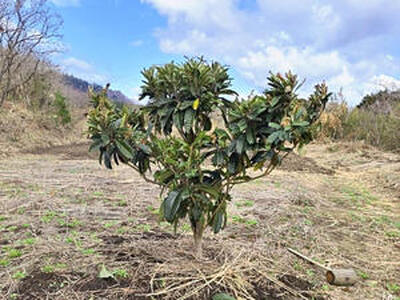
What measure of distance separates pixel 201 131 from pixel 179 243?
1.09 metres

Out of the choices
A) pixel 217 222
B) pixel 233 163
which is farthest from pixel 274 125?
pixel 217 222

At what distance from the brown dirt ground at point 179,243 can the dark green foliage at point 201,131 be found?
1.33 ft

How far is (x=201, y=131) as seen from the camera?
181cm

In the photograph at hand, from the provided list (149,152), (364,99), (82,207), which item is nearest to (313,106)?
(149,152)

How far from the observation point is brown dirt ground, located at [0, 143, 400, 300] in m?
1.85

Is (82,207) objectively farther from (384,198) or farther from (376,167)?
(376,167)

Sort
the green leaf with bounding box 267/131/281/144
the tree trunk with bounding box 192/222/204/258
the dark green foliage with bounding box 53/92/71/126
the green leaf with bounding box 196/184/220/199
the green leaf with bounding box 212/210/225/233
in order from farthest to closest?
the dark green foliage with bounding box 53/92/71/126 → the tree trunk with bounding box 192/222/204/258 → the green leaf with bounding box 212/210/225/233 → the green leaf with bounding box 196/184/220/199 → the green leaf with bounding box 267/131/281/144

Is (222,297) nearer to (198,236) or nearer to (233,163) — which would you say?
(198,236)

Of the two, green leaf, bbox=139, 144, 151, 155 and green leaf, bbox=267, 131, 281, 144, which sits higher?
green leaf, bbox=267, 131, 281, 144

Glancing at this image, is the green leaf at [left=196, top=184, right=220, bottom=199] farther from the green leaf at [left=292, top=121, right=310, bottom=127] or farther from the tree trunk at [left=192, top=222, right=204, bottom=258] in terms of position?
the green leaf at [left=292, top=121, right=310, bottom=127]

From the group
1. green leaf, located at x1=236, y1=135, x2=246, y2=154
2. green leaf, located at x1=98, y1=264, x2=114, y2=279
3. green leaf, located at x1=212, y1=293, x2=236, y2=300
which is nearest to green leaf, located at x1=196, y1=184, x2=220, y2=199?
green leaf, located at x1=236, y1=135, x2=246, y2=154

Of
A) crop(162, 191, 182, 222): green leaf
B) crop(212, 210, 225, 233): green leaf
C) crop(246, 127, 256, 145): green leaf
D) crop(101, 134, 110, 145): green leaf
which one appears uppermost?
crop(246, 127, 256, 145): green leaf

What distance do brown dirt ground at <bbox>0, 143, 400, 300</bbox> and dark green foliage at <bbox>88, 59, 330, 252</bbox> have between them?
1.33 ft

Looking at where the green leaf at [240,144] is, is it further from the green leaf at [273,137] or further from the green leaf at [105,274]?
the green leaf at [105,274]
